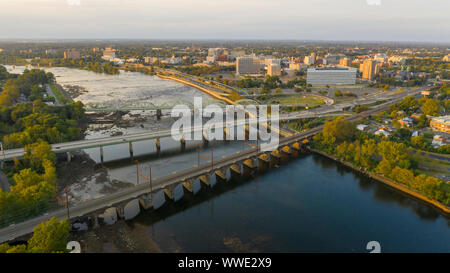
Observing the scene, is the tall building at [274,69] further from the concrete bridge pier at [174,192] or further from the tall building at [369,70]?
the concrete bridge pier at [174,192]

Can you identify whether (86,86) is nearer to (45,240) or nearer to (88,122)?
(88,122)

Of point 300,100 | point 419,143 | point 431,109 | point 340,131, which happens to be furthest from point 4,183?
point 431,109

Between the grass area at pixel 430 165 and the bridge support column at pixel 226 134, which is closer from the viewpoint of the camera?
the grass area at pixel 430 165

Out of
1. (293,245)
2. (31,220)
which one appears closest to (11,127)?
(31,220)

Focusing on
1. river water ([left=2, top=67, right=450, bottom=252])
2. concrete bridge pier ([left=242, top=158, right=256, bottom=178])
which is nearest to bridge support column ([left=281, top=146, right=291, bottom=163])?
river water ([left=2, top=67, right=450, bottom=252])

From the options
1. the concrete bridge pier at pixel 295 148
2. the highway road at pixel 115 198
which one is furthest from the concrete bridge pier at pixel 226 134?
the highway road at pixel 115 198

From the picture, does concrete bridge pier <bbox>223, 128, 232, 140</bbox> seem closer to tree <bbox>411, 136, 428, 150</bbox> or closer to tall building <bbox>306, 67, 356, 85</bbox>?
tree <bbox>411, 136, 428, 150</bbox>
